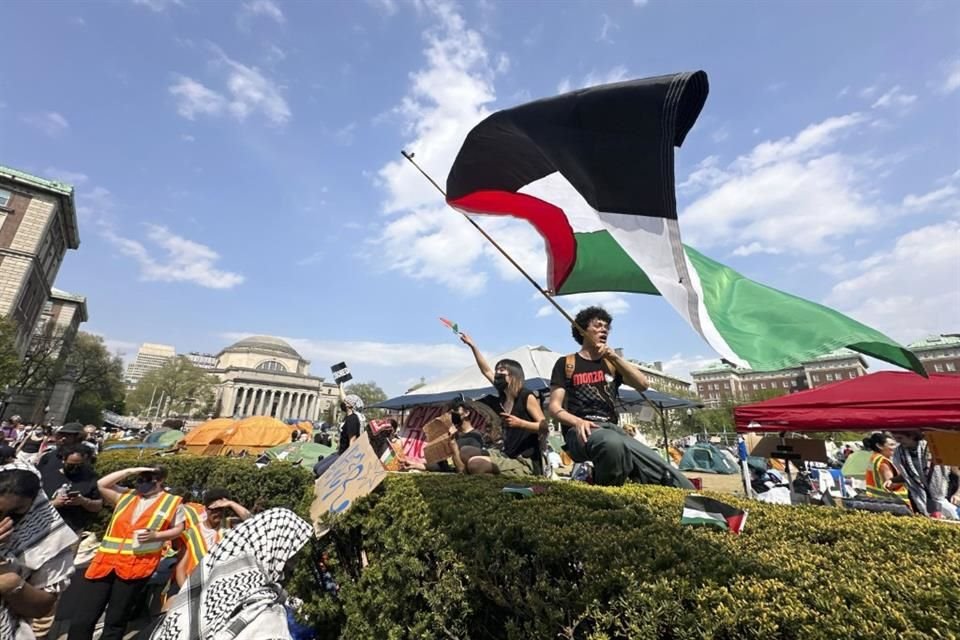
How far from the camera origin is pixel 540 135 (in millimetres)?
3355

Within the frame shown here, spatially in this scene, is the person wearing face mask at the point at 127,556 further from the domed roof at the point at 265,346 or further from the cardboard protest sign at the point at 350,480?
the domed roof at the point at 265,346

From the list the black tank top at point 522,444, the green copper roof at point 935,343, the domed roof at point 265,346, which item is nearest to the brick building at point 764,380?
the green copper roof at point 935,343

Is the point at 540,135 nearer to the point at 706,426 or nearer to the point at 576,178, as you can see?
the point at 576,178

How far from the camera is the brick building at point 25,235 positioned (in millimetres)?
35000

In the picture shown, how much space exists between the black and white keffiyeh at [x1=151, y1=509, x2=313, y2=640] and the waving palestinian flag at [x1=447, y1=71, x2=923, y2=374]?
2699 mm

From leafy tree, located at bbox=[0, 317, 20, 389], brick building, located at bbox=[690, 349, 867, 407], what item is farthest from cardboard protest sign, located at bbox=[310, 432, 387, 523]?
brick building, located at bbox=[690, 349, 867, 407]

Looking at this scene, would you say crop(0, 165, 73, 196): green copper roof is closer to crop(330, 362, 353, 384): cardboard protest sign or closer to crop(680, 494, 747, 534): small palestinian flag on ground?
crop(330, 362, 353, 384): cardboard protest sign

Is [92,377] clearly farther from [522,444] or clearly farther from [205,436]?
[522,444]

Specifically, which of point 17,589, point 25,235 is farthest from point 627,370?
point 25,235

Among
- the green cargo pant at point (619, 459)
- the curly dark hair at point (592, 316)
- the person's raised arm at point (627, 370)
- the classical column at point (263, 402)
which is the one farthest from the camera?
the classical column at point (263, 402)

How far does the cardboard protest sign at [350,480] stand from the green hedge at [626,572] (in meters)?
0.28

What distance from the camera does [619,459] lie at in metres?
3.07

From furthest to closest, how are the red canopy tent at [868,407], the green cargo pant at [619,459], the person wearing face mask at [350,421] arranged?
the person wearing face mask at [350,421]
the red canopy tent at [868,407]
the green cargo pant at [619,459]

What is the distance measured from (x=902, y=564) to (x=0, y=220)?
183 ft
